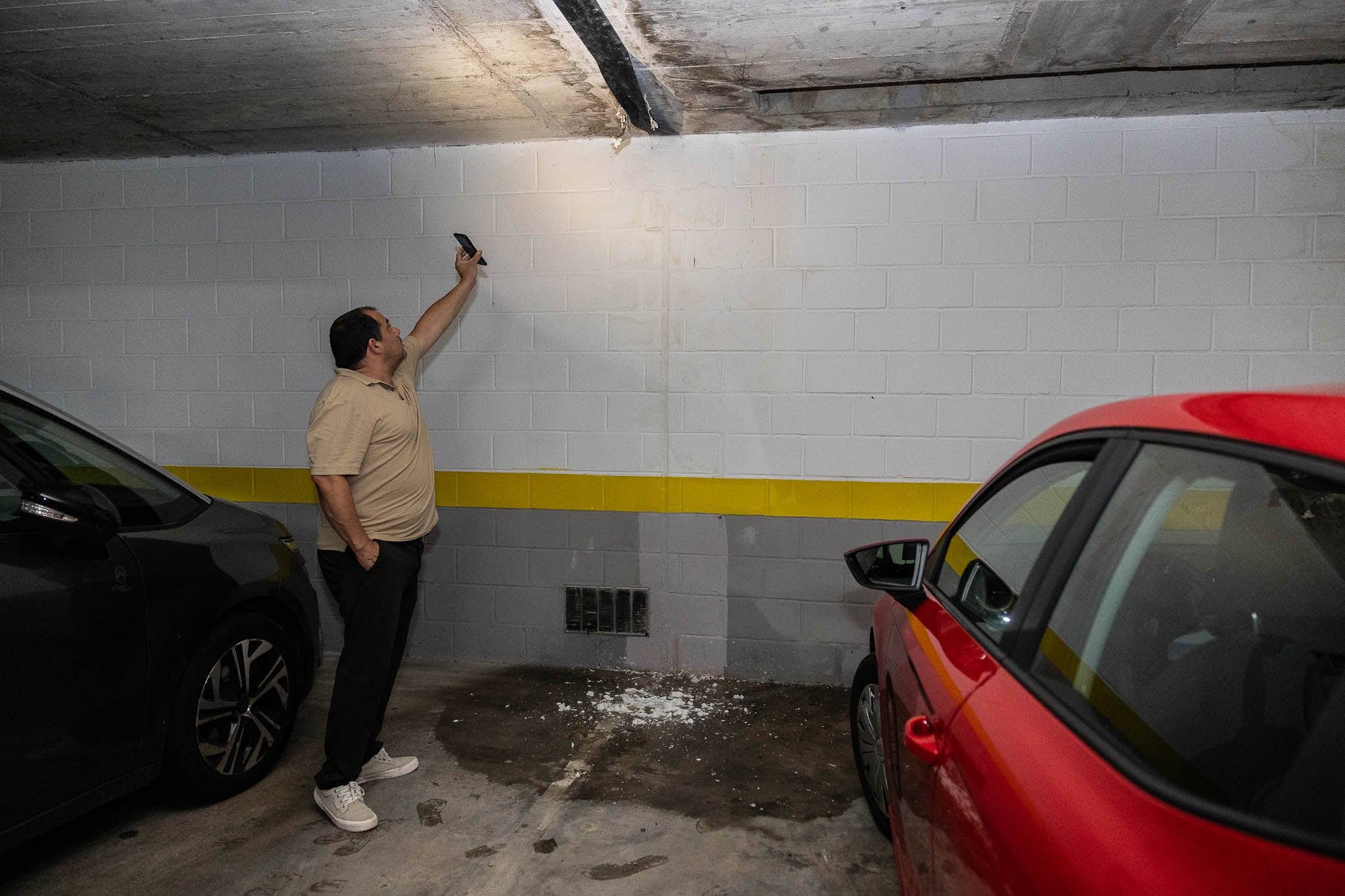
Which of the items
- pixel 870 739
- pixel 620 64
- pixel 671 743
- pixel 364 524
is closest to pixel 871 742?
pixel 870 739

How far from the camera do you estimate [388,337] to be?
10.8ft

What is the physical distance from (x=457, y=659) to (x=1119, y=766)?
4.38m

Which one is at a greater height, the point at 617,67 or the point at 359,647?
the point at 617,67

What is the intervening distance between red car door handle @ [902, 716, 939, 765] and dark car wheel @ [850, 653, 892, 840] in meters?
1.11

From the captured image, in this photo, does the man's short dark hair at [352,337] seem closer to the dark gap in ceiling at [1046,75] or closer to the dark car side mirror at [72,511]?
the dark car side mirror at [72,511]

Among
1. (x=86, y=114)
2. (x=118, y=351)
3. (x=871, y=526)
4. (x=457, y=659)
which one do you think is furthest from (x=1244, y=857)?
(x=118, y=351)

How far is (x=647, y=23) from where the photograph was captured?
328 centimetres

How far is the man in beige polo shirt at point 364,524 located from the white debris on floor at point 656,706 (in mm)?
1174

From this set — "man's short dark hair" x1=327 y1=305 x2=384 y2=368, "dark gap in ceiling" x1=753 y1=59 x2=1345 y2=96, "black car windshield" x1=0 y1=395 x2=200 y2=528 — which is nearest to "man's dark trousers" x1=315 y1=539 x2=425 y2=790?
"black car windshield" x1=0 y1=395 x2=200 y2=528

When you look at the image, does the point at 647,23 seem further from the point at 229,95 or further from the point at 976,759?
the point at 976,759

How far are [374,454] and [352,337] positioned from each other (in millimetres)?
448

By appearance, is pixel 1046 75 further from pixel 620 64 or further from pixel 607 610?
pixel 607 610

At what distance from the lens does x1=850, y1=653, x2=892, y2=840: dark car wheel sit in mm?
2861

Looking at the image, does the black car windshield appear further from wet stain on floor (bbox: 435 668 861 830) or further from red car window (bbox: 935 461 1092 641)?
red car window (bbox: 935 461 1092 641)
